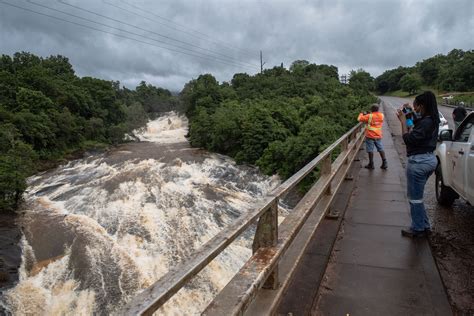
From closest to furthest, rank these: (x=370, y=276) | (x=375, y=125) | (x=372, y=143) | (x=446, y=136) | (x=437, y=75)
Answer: (x=370, y=276)
(x=446, y=136)
(x=375, y=125)
(x=372, y=143)
(x=437, y=75)

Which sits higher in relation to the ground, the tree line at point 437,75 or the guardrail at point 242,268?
the tree line at point 437,75

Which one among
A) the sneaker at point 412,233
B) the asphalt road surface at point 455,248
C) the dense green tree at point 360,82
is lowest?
the asphalt road surface at point 455,248

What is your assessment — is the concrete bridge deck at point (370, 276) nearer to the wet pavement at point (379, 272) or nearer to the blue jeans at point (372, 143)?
the wet pavement at point (379, 272)

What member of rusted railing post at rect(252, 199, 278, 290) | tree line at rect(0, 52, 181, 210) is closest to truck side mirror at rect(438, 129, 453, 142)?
rusted railing post at rect(252, 199, 278, 290)

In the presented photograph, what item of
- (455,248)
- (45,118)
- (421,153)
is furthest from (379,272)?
(45,118)

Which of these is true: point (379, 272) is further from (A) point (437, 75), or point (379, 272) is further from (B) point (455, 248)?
(A) point (437, 75)

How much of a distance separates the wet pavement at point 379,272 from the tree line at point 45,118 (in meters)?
20.9

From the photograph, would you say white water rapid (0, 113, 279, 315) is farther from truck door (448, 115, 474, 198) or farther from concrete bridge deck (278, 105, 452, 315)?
truck door (448, 115, 474, 198)

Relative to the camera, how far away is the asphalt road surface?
133 inches

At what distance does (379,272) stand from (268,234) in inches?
76.6

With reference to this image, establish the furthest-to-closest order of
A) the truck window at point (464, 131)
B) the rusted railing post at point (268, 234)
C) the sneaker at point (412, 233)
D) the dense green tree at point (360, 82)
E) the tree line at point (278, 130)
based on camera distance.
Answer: the dense green tree at point (360, 82), the tree line at point (278, 130), the truck window at point (464, 131), the sneaker at point (412, 233), the rusted railing post at point (268, 234)

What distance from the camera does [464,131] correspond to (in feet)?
18.5

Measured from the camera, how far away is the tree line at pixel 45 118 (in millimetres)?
25594

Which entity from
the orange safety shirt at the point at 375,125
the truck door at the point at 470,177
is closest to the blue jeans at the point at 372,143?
the orange safety shirt at the point at 375,125
